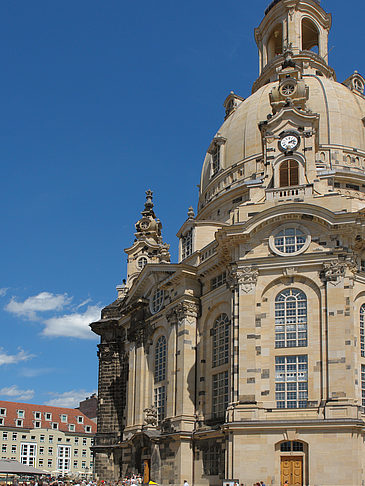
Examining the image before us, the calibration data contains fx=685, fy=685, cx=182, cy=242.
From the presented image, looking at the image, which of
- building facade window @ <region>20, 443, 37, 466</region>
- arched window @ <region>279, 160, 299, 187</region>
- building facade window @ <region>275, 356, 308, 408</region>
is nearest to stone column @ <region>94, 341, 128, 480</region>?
building facade window @ <region>275, 356, 308, 408</region>

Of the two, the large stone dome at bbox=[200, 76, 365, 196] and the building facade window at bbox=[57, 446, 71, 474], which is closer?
the large stone dome at bbox=[200, 76, 365, 196]

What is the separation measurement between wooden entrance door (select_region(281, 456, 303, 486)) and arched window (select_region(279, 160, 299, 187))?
1922 centimetres

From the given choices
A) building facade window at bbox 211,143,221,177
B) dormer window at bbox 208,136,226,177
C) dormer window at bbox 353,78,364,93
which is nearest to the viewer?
dormer window at bbox 208,136,226,177

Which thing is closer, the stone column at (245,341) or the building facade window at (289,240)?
the stone column at (245,341)

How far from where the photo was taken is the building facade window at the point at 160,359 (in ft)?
188

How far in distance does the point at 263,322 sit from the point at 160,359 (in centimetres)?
1474

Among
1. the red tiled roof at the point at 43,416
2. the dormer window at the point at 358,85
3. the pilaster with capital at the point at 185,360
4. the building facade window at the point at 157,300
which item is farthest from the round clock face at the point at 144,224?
the red tiled roof at the point at 43,416

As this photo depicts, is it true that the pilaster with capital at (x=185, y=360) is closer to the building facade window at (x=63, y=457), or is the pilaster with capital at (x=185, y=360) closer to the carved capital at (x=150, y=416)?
the carved capital at (x=150, y=416)

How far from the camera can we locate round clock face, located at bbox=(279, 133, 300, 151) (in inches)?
2013

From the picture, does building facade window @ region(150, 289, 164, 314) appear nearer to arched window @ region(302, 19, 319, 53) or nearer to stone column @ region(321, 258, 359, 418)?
stone column @ region(321, 258, 359, 418)

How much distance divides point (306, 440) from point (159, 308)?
2097cm

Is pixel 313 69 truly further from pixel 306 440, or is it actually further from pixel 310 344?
pixel 306 440

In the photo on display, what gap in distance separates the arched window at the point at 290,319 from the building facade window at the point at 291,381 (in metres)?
1.06

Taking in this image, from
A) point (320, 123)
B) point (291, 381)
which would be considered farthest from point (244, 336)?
point (320, 123)
